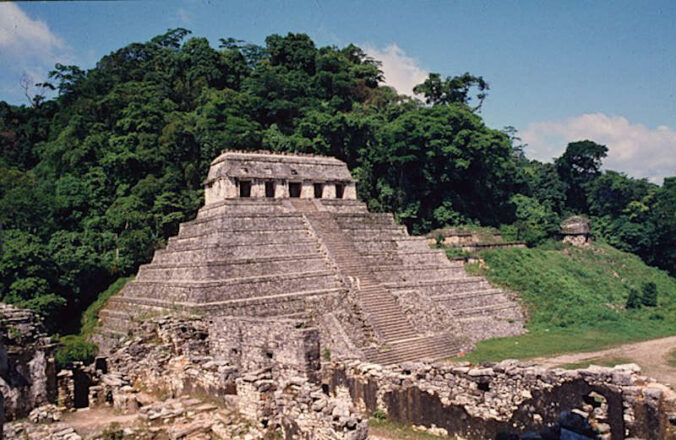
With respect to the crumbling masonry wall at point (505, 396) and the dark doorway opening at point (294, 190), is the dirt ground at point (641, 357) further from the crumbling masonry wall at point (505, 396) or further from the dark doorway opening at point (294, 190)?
the dark doorway opening at point (294, 190)

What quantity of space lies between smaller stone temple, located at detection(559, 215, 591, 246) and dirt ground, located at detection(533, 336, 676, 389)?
20168 millimetres

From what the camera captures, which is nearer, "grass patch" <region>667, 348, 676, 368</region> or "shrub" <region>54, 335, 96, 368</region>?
"grass patch" <region>667, 348, 676, 368</region>

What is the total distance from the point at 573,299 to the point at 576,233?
14171 millimetres

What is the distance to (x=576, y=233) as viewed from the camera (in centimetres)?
4512

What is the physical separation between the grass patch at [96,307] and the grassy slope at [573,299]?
20321 mm

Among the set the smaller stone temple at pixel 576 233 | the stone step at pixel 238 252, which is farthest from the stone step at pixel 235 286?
the smaller stone temple at pixel 576 233

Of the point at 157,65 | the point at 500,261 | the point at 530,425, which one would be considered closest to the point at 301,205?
the point at 500,261

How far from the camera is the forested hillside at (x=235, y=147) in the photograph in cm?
3634

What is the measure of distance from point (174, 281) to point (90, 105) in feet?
96.1

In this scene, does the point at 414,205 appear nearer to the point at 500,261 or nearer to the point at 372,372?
the point at 500,261

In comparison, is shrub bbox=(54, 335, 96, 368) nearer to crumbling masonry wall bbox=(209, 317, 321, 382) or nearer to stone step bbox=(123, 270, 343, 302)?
stone step bbox=(123, 270, 343, 302)

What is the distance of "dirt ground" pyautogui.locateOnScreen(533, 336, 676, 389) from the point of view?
1973 cm

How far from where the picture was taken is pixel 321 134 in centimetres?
4391

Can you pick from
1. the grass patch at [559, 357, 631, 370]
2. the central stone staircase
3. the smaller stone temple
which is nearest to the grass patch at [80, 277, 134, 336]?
the central stone staircase
